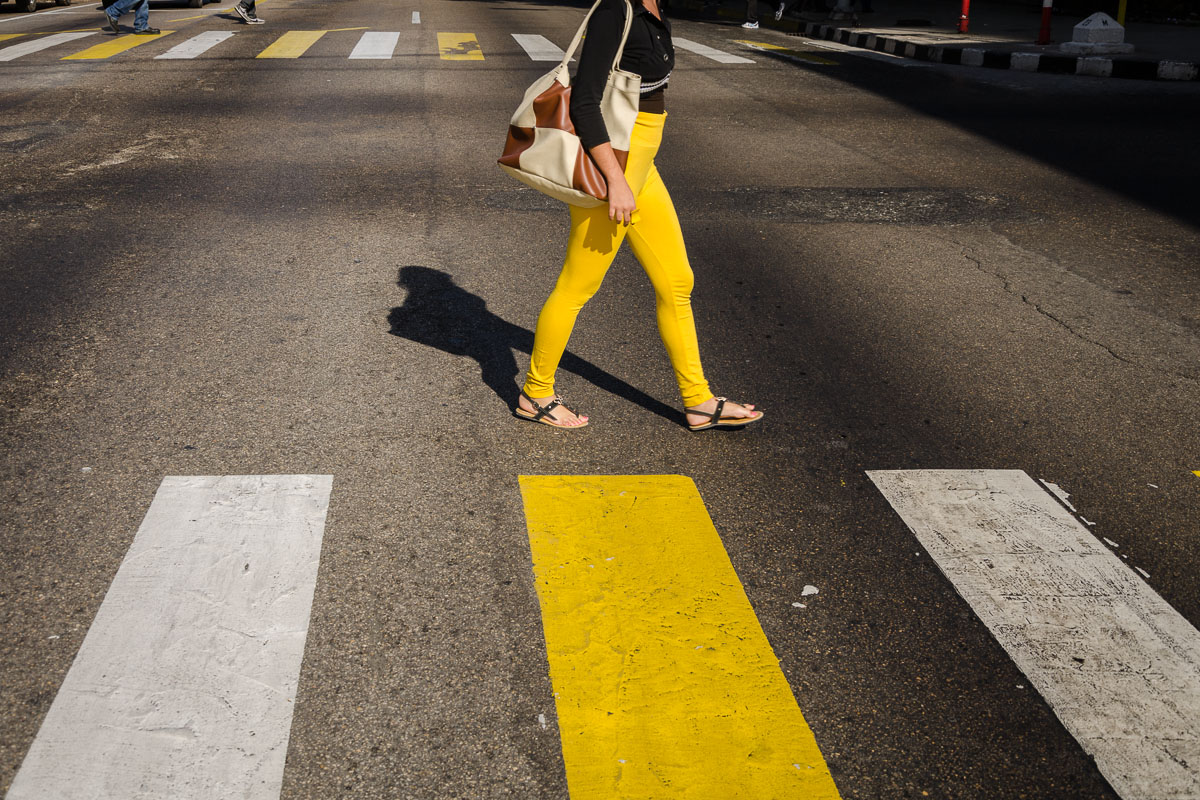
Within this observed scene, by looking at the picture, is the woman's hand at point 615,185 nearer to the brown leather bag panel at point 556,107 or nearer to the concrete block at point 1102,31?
the brown leather bag panel at point 556,107

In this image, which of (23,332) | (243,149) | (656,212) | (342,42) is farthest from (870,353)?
(342,42)

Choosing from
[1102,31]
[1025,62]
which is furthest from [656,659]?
[1102,31]

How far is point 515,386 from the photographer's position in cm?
462

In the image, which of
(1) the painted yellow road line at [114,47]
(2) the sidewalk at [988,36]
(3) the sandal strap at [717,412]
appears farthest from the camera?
(2) the sidewalk at [988,36]

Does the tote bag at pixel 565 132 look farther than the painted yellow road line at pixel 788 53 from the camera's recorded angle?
No

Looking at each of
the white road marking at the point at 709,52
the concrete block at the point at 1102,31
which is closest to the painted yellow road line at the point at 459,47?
the white road marking at the point at 709,52

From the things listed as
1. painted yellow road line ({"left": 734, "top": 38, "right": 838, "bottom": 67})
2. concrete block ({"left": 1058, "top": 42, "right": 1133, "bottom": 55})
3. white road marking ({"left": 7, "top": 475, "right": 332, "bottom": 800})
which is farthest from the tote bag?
concrete block ({"left": 1058, "top": 42, "right": 1133, "bottom": 55})

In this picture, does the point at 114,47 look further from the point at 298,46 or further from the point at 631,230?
the point at 631,230

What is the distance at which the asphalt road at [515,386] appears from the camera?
9.01 ft

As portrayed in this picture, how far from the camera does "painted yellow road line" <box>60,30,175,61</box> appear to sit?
46.7 ft

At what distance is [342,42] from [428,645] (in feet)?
50.2

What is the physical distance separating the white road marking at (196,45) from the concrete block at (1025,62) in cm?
1117

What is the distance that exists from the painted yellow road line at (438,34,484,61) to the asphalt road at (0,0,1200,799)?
17.3 ft

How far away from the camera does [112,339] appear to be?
4977mm
